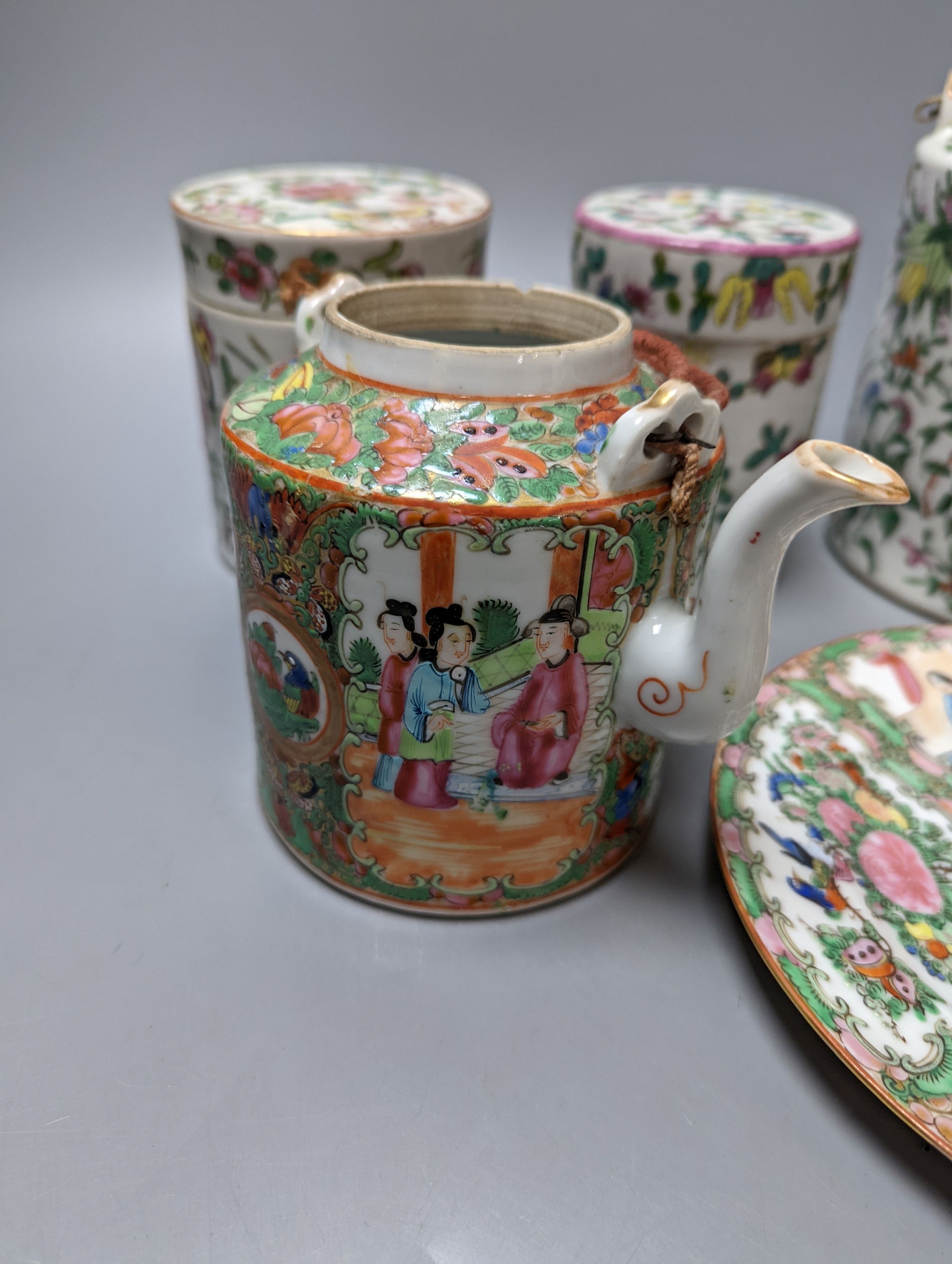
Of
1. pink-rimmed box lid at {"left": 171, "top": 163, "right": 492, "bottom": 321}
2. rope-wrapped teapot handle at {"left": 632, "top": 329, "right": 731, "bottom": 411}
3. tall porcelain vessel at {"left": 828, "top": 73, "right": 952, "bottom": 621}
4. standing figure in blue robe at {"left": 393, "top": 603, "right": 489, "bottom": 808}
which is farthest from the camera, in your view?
tall porcelain vessel at {"left": 828, "top": 73, "right": 952, "bottom": 621}

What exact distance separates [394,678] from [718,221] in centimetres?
97

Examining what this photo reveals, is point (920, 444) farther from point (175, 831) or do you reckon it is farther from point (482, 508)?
point (175, 831)

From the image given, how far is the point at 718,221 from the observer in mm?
1471

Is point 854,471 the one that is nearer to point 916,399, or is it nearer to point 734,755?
point 734,755

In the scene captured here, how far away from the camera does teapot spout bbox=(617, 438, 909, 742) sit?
2.36ft

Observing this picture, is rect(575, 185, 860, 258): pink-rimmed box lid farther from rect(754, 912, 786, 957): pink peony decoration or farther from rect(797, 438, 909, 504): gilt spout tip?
rect(754, 912, 786, 957): pink peony decoration

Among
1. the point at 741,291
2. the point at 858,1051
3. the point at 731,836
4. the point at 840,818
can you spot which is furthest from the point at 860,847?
the point at 741,291

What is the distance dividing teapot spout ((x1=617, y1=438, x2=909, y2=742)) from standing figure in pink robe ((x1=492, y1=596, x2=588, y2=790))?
0.04 m

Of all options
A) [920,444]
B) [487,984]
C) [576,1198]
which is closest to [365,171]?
[920,444]

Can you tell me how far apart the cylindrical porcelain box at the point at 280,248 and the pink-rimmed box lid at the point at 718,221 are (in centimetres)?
19

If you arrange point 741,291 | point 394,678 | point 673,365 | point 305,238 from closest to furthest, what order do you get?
point 394,678 < point 673,365 < point 305,238 < point 741,291

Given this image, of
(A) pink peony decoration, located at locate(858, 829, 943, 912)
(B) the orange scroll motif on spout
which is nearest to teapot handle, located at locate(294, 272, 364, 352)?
(B) the orange scroll motif on spout

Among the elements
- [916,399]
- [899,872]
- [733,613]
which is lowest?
[899,872]

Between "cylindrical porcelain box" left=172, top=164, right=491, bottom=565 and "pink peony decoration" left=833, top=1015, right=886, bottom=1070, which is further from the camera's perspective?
"cylindrical porcelain box" left=172, top=164, right=491, bottom=565
